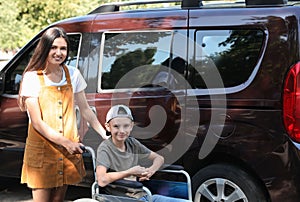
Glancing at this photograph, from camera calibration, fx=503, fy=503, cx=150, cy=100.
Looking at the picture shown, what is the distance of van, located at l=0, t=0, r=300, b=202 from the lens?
12.6 feet

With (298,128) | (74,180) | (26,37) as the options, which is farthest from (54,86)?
(26,37)

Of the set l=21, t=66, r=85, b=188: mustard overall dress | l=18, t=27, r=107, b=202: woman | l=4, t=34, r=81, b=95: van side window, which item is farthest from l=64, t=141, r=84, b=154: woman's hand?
l=4, t=34, r=81, b=95: van side window

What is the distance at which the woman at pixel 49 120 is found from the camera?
→ 3072mm

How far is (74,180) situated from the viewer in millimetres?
3262

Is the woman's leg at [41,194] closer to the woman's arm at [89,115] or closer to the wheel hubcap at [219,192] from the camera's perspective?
the woman's arm at [89,115]

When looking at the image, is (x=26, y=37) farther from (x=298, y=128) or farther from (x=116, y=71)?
(x=298, y=128)

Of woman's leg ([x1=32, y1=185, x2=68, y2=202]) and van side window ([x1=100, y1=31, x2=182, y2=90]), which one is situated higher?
van side window ([x1=100, y1=31, x2=182, y2=90])

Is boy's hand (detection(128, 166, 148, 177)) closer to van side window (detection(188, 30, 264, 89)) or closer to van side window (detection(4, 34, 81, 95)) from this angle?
van side window (detection(188, 30, 264, 89))

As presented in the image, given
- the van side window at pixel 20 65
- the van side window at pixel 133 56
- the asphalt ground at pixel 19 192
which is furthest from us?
the asphalt ground at pixel 19 192

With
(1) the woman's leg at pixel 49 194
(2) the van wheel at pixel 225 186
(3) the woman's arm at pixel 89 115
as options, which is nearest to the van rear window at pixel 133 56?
(2) the van wheel at pixel 225 186

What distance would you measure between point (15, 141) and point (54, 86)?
80.4 inches

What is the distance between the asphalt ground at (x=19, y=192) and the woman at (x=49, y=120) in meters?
2.23

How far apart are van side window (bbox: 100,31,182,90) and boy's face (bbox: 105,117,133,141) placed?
107 cm

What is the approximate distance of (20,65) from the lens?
16.4 feet
